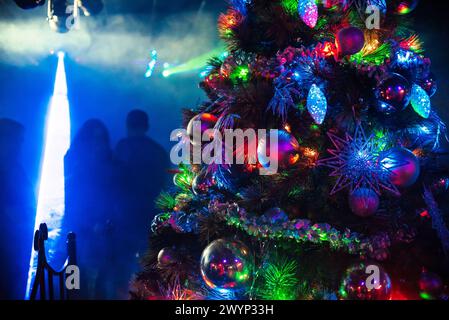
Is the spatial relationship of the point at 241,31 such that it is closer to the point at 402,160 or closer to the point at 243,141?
the point at 243,141

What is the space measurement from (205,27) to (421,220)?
2.45 m

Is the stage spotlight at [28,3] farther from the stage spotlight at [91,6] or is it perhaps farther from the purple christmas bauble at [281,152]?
the purple christmas bauble at [281,152]

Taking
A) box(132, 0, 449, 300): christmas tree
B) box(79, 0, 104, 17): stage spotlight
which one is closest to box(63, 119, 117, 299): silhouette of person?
box(79, 0, 104, 17): stage spotlight

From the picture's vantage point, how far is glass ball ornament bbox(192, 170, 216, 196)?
1.55 metres

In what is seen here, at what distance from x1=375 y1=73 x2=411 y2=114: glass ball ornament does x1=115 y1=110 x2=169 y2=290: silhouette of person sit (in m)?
2.28

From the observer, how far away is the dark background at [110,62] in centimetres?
309

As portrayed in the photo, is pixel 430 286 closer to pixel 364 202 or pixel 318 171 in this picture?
pixel 364 202

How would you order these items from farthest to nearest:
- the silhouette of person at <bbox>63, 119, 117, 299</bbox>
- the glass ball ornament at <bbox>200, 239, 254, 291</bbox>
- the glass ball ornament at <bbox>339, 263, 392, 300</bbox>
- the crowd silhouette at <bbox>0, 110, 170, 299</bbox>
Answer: the silhouette of person at <bbox>63, 119, 117, 299</bbox>
the crowd silhouette at <bbox>0, 110, 170, 299</bbox>
the glass ball ornament at <bbox>200, 239, 254, 291</bbox>
the glass ball ornament at <bbox>339, 263, 392, 300</bbox>

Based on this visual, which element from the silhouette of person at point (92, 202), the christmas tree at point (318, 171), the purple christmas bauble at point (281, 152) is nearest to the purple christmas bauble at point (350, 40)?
the christmas tree at point (318, 171)

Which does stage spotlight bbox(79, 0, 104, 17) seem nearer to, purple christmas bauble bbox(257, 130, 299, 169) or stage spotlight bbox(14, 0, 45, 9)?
stage spotlight bbox(14, 0, 45, 9)

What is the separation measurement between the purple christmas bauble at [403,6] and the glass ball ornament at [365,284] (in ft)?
3.79

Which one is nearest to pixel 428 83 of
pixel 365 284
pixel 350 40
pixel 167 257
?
pixel 350 40

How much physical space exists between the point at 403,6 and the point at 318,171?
2.86 ft

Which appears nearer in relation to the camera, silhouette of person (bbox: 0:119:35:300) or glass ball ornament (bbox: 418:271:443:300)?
glass ball ornament (bbox: 418:271:443:300)
